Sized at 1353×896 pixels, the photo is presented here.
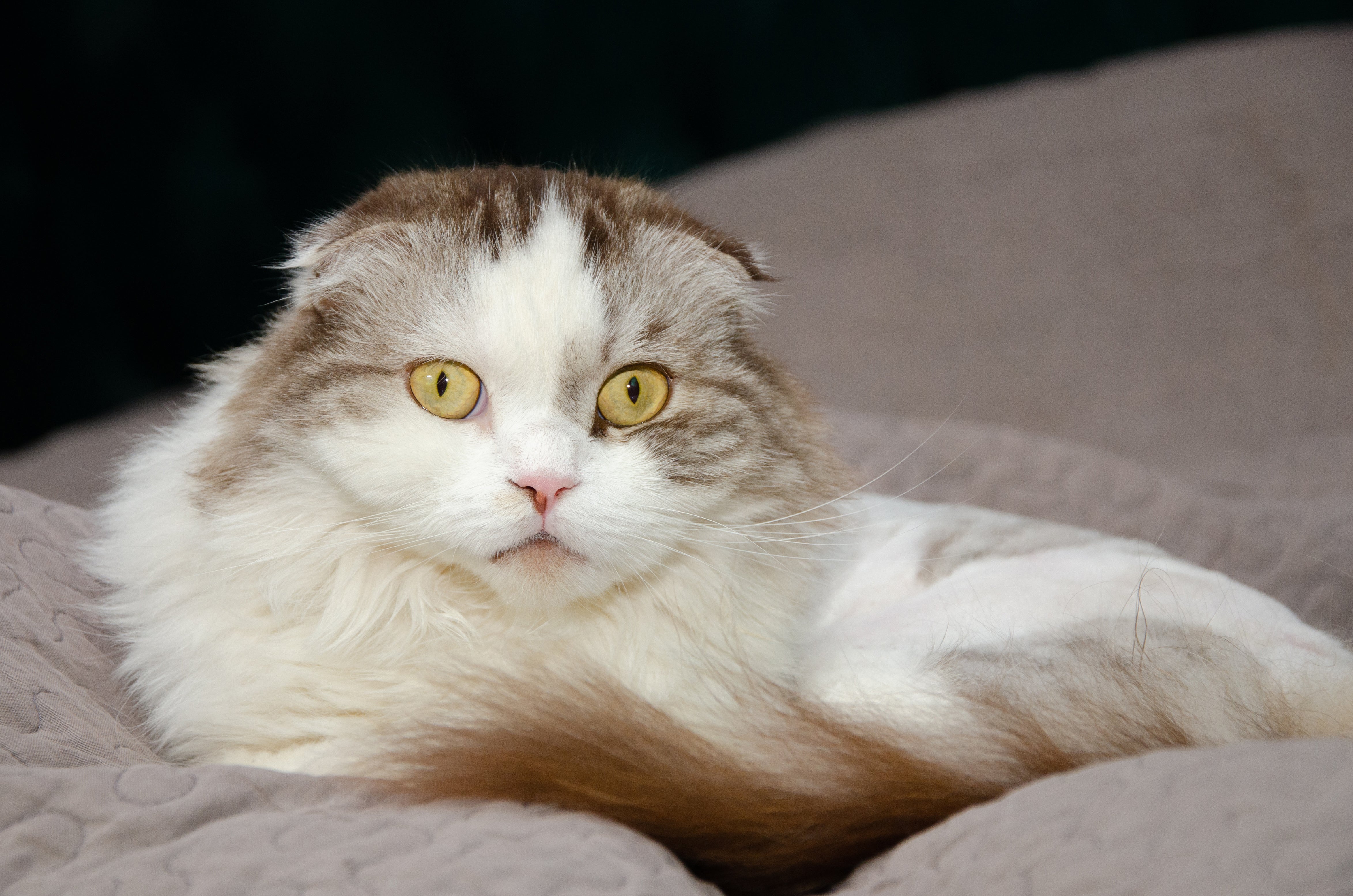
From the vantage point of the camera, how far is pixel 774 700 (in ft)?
2.70

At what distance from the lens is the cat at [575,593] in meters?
0.74

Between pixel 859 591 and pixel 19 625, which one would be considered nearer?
pixel 19 625

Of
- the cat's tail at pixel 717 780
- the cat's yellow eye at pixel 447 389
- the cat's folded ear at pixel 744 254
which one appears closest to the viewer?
the cat's tail at pixel 717 780

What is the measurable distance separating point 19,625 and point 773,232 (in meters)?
1.78

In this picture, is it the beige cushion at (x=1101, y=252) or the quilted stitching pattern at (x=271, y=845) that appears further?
the beige cushion at (x=1101, y=252)

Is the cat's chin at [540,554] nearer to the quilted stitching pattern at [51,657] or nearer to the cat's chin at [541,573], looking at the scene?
the cat's chin at [541,573]

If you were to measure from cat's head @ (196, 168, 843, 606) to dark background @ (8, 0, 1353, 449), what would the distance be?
63.2 inches

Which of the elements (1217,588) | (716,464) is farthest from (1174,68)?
(716,464)

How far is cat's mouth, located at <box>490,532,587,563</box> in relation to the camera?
2.63 ft

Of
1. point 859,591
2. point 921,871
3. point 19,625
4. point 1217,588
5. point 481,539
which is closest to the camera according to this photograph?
point 921,871

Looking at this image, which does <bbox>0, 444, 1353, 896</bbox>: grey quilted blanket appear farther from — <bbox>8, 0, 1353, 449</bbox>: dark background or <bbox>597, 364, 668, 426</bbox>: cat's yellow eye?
<bbox>8, 0, 1353, 449</bbox>: dark background

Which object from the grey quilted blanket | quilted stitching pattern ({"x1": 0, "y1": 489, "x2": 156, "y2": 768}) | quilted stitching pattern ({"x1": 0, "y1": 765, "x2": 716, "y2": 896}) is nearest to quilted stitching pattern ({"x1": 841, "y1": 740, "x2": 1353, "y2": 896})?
the grey quilted blanket

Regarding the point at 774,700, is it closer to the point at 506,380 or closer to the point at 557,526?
the point at 557,526

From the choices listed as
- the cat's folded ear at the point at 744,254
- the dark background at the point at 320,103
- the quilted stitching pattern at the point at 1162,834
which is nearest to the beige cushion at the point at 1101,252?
the dark background at the point at 320,103
